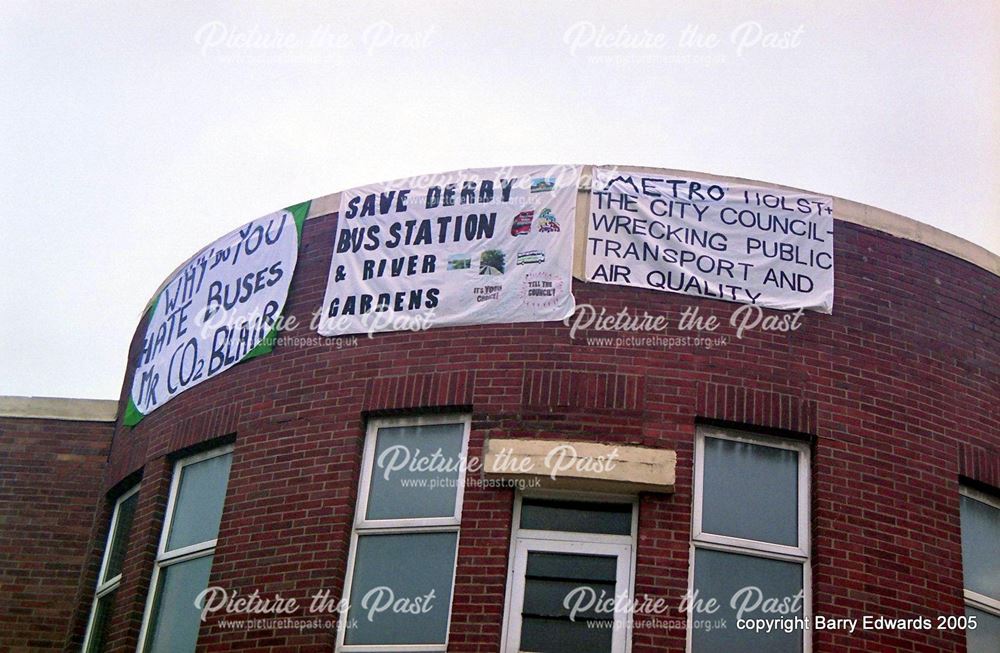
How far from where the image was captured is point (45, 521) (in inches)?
530

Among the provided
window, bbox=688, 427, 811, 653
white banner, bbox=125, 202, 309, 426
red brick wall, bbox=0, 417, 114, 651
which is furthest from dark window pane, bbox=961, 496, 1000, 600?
red brick wall, bbox=0, 417, 114, 651

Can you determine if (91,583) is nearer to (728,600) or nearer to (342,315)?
(342,315)

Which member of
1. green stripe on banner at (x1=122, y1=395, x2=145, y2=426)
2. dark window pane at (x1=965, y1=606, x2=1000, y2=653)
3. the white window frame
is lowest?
dark window pane at (x1=965, y1=606, x2=1000, y2=653)

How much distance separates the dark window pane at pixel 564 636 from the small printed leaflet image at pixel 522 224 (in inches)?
124

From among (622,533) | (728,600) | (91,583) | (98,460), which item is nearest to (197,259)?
(98,460)

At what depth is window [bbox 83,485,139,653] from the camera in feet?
40.9

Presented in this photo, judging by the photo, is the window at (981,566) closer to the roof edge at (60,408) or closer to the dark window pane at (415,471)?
the dark window pane at (415,471)

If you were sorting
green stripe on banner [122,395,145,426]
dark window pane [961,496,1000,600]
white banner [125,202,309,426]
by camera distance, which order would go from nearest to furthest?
dark window pane [961,496,1000,600], white banner [125,202,309,426], green stripe on banner [122,395,145,426]

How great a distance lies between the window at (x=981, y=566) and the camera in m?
10.6

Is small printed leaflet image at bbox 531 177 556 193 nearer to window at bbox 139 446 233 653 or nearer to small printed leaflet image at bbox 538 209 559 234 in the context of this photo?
small printed leaflet image at bbox 538 209 559 234

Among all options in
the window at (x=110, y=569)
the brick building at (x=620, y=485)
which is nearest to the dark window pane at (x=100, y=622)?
the window at (x=110, y=569)

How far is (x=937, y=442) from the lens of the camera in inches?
428

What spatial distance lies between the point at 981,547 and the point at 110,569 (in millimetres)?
7527

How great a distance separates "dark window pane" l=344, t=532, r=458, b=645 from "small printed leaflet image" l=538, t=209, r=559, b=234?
258 centimetres
